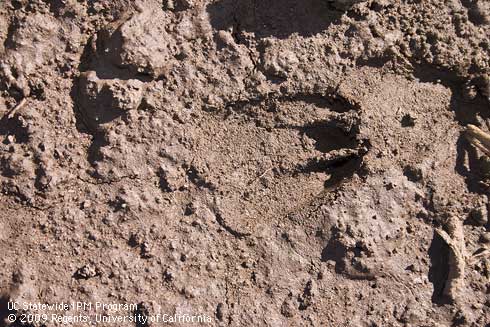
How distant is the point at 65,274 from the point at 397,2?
1596 mm

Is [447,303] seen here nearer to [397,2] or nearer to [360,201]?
[360,201]

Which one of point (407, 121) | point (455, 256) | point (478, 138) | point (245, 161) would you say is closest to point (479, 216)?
point (455, 256)

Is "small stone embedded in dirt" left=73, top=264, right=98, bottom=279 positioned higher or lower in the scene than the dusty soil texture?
lower

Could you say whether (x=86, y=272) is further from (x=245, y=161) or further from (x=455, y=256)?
(x=455, y=256)

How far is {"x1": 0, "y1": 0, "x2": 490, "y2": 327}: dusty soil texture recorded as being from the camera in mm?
1803

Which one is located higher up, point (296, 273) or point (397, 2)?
point (397, 2)

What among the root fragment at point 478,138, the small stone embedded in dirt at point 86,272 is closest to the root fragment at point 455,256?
the root fragment at point 478,138

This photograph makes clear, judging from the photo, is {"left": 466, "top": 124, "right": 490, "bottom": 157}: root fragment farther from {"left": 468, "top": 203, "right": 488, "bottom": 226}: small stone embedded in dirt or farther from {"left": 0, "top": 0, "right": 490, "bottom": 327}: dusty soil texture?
{"left": 468, "top": 203, "right": 488, "bottom": 226}: small stone embedded in dirt

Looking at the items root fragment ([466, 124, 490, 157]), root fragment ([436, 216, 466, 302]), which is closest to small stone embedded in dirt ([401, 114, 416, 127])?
root fragment ([466, 124, 490, 157])

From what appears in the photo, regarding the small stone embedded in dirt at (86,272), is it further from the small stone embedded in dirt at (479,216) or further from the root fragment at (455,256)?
the small stone embedded in dirt at (479,216)

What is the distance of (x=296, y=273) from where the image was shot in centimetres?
186

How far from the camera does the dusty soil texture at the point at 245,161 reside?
5.91 ft

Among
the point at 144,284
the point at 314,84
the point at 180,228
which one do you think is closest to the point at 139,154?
the point at 180,228

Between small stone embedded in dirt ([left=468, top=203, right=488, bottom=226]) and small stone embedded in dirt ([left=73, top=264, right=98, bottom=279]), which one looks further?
small stone embedded in dirt ([left=468, top=203, right=488, bottom=226])
